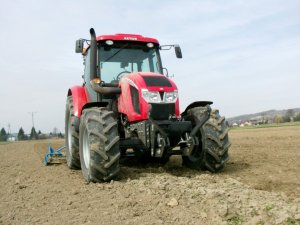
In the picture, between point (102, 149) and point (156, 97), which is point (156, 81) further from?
point (102, 149)

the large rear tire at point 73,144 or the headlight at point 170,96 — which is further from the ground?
the headlight at point 170,96

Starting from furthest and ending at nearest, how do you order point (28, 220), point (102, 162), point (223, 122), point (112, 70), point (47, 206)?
point (112, 70) < point (223, 122) < point (102, 162) < point (47, 206) < point (28, 220)

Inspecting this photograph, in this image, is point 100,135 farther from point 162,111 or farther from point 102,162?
point 162,111

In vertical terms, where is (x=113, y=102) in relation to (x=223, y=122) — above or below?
above

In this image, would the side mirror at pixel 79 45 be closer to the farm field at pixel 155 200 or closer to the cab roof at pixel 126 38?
the cab roof at pixel 126 38

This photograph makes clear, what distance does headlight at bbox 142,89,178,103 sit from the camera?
6141mm

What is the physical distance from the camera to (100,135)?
5.58 metres

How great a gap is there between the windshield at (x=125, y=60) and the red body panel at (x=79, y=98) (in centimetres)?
76

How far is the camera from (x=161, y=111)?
6262mm

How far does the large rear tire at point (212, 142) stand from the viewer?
6406mm

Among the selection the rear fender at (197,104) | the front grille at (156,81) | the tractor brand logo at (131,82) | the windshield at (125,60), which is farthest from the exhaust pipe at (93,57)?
the rear fender at (197,104)

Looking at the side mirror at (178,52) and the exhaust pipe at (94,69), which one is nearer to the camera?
the exhaust pipe at (94,69)

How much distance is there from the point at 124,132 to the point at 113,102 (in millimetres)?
637

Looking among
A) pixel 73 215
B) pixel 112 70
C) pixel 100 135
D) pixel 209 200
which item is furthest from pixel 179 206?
pixel 112 70
